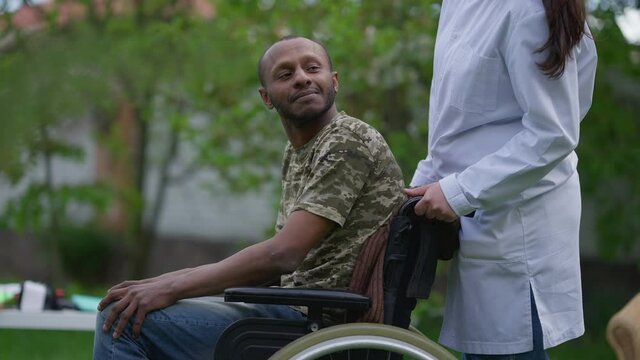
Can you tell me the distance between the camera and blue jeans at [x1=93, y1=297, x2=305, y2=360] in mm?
2824

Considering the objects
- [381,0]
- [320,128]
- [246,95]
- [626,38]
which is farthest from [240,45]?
[320,128]

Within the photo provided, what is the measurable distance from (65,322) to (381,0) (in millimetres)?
4332

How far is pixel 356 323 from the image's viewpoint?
2760mm

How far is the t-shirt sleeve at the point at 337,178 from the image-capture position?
2.85 metres

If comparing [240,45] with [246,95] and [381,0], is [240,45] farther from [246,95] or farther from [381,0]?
[381,0]

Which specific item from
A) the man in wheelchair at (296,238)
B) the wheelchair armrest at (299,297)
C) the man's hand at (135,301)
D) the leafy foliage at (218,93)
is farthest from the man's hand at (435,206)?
the leafy foliage at (218,93)

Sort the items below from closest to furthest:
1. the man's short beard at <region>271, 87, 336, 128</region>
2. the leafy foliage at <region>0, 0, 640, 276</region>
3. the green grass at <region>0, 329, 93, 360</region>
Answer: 1. the man's short beard at <region>271, 87, 336, 128</region>
2. the green grass at <region>0, 329, 93, 360</region>
3. the leafy foliage at <region>0, 0, 640, 276</region>

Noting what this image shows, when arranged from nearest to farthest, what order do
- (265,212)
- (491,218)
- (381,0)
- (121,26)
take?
(491,218), (381,0), (121,26), (265,212)

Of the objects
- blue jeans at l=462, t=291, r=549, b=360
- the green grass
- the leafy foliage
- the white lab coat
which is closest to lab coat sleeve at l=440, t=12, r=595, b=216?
the white lab coat

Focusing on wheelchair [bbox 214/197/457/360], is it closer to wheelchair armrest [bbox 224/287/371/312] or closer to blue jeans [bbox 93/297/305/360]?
wheelchair armrest [bbox 224/287/371/312]

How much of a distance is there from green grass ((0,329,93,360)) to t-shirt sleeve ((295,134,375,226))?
3583 millimetres

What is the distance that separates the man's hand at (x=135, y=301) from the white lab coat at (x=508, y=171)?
756mm

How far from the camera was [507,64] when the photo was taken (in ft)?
9.30

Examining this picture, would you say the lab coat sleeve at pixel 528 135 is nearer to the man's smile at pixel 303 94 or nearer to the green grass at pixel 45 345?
the man's smile at pixel 303 94
